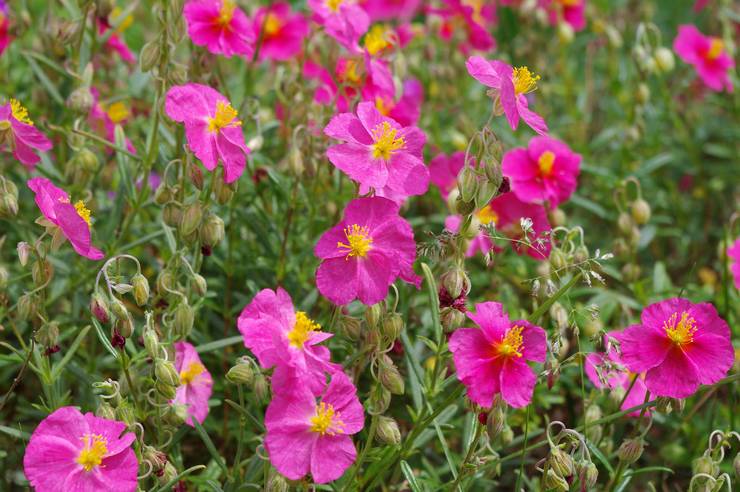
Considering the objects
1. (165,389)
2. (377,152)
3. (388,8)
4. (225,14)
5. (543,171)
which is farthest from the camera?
(388,8)

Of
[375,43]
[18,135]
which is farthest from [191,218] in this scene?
[375,43]

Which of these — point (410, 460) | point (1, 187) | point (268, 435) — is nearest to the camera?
point (268, 435)

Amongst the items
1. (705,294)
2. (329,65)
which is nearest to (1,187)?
(329,65)

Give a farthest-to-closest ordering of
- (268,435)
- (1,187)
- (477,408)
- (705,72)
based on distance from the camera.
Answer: (705,72) → (1,187) → (477,408) → (268,435)

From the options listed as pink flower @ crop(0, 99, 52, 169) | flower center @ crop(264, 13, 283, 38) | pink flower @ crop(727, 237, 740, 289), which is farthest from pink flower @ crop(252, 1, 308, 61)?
pink flower @ crop(727, 237, 740, 289)

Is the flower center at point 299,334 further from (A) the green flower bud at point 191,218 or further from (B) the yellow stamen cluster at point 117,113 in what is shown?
(B) the yellow stamen cluster at point 117,113

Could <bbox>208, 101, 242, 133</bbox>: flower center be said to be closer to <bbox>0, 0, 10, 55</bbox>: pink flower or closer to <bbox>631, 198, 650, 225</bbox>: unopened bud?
<bbox>0, 0, 10, 55</bbox>: pink flower

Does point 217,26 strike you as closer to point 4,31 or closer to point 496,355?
point 4,31

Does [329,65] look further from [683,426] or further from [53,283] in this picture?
[683,426]
